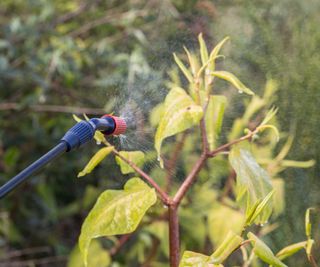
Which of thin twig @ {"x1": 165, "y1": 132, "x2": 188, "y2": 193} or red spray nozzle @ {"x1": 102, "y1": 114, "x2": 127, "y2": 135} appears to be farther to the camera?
thin twig @ {"x1": 165, "y1": 132, "x2": 188, "y2": 193}

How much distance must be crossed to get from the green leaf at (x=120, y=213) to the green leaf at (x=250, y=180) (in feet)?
0.33

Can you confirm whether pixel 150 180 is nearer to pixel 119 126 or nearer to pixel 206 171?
pixel 119 126

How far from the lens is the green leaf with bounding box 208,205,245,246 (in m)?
1.66

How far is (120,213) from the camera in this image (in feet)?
2.78

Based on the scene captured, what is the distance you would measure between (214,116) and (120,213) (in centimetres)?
21

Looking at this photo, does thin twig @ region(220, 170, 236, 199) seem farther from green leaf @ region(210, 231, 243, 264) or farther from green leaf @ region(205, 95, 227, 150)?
green leaf @ region(210, 231, 243, 264)

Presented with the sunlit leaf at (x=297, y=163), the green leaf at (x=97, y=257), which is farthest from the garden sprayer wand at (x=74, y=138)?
the green leaf at (x=97, y=257)

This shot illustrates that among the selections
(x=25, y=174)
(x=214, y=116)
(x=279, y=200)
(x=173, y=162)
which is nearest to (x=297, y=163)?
(x=279, y=200)

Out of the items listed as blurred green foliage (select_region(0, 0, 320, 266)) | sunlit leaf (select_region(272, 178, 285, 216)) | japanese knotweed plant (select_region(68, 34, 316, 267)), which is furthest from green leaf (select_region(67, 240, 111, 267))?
sunlit leaf (select_region(272, 178, 285, 216))

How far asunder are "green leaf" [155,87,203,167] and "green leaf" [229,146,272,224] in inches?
2.7

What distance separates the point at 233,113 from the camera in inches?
48.4

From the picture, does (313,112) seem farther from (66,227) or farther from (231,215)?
(66,227)

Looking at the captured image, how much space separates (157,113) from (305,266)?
33cm

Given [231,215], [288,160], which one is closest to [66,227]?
[231,215]
